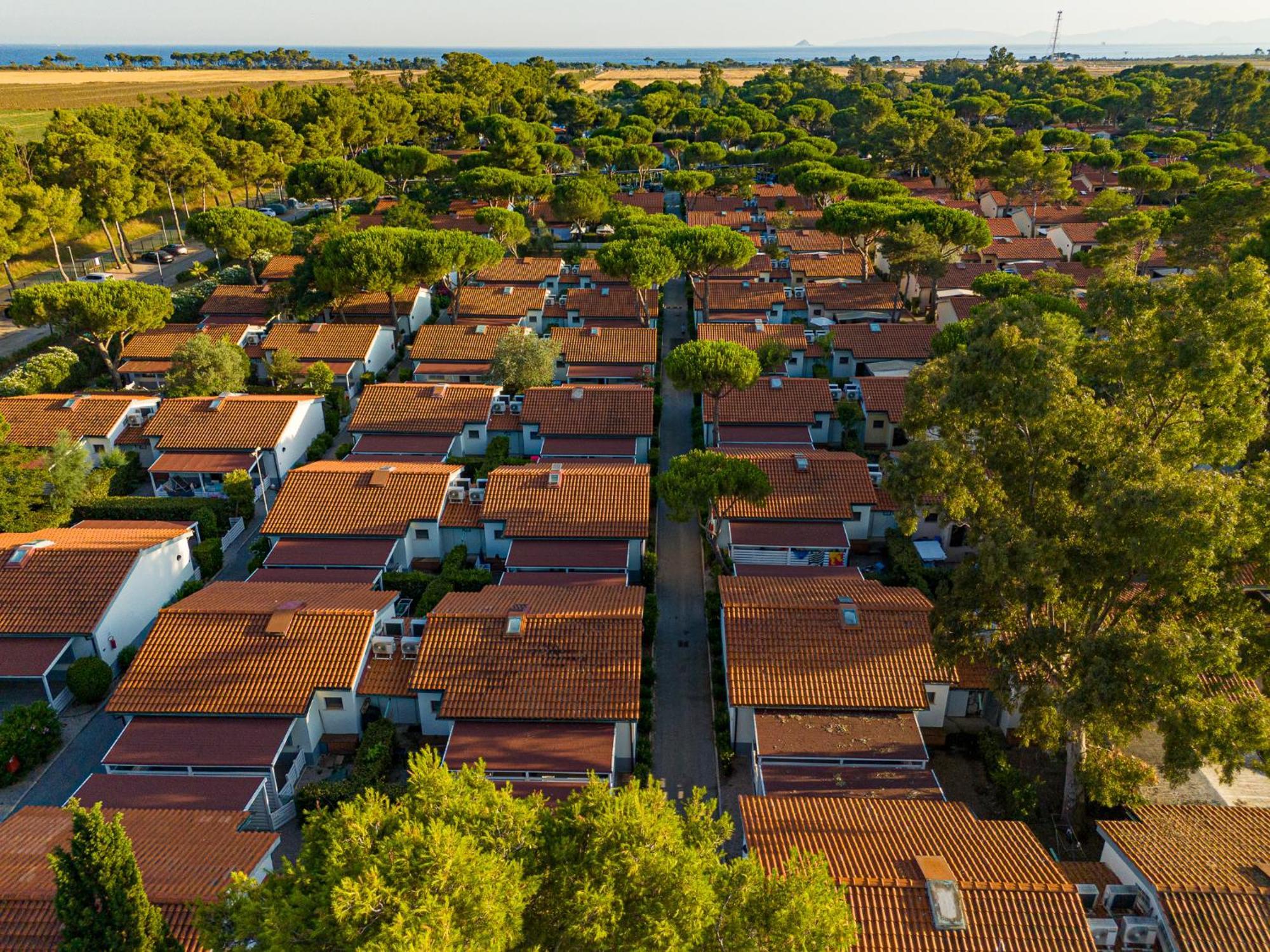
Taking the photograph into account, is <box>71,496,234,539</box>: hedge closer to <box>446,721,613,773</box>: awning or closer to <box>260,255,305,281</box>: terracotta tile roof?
<box>446,721,613,773</box>: awning

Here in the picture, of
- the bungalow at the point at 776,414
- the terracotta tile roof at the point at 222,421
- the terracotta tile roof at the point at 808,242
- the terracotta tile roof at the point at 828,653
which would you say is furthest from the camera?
the terracotta tile roof at the point at 808,242

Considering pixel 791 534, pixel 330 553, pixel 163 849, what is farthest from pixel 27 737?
pixel 791 534

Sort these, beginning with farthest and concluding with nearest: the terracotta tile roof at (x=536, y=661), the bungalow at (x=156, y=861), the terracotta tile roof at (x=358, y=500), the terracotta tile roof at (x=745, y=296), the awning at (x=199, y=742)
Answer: the terracotta tile roof at (x=745, y=296)
the terracotta tile roof at (x=358, y=500)
the terracotta tile roof at (x=536, y=661)
the awning at (x=199, y=742)
the bungalow at (x=156, y=861)

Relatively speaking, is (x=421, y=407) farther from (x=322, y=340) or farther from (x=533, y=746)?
(x=533, y=746)

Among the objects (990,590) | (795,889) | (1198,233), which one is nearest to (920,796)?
(990,590)

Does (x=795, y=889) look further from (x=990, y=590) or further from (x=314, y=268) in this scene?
(x=314, y=268)

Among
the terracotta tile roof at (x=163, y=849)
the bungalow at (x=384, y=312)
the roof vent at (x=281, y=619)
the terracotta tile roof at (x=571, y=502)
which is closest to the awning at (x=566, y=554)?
the terracotta tile roof at (x=571, y=502)

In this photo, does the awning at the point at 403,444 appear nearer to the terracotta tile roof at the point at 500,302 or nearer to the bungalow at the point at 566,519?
the bungalow at the point at 566,519
